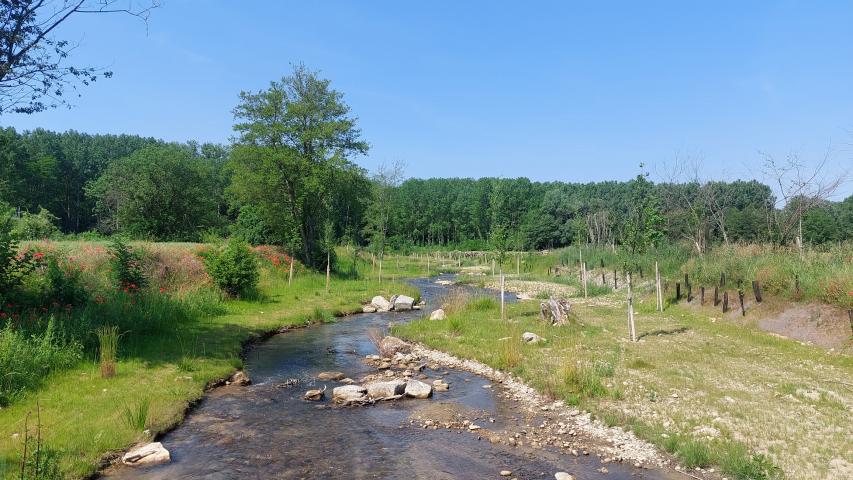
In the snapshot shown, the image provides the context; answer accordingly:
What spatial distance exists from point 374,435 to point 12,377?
26.7 feet

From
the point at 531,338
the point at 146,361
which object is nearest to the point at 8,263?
the point at 146,361

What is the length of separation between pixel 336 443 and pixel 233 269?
1903cm

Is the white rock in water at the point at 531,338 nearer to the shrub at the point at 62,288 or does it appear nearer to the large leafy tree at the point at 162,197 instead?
the shrub at the point at 62,288

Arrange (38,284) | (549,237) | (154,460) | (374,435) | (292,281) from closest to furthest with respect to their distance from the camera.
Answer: (154,460) < (374,435) < (38,284) < (292,281) < (549,237)

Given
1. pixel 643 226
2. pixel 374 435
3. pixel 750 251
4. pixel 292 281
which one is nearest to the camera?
pixel 374 435

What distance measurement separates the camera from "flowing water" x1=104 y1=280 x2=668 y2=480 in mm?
8781

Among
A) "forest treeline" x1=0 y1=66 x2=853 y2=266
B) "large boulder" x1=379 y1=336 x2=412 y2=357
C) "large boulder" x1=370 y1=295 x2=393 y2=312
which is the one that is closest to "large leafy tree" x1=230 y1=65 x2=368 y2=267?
"forest treeline" x1=0 y1=66 x2=853 y2=266

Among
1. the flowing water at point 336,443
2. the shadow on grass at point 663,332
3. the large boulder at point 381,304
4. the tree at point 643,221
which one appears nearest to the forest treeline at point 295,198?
the tree at point 643,221

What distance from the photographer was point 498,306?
26031 mm

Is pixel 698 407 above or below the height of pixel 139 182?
below

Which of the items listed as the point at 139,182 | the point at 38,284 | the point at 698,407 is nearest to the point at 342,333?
the point at 38,284

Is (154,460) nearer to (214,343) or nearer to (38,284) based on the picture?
(214,343)

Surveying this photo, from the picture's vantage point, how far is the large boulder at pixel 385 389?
43.3 feet

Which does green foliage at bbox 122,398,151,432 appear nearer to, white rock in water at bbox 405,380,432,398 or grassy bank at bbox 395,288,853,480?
white rock in water at bbox 405,380,432,398
